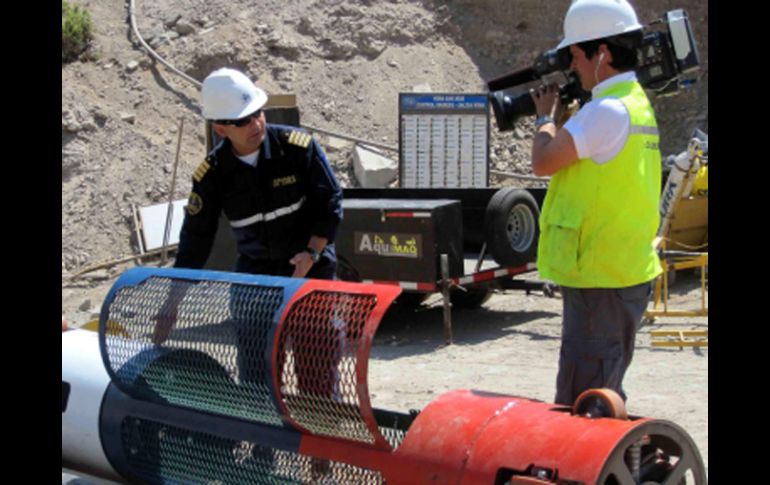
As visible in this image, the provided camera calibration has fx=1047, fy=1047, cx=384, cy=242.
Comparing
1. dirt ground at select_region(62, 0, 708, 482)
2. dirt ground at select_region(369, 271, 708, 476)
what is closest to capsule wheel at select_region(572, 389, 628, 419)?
dirt ground at select_region(369, 271, 708, 476)

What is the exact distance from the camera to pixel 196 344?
4.26m

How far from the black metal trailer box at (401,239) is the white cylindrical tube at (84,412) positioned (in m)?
4.81

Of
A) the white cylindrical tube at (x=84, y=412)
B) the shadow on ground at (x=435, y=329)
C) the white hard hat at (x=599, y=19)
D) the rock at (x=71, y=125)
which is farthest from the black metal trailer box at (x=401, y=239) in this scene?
the rock at (x=71, y=125)

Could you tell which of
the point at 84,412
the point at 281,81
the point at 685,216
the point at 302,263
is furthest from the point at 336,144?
the point at 84,412

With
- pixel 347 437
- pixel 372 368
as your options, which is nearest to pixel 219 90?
pixel 347 437

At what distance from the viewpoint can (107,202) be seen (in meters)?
15.7

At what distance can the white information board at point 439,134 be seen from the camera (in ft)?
48.6

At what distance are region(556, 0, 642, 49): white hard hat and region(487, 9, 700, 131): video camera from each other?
5.8 inches

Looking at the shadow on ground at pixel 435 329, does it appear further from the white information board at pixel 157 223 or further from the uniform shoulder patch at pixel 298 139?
the white information board at pixel 157 223

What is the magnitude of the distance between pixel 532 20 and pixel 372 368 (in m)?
14.2

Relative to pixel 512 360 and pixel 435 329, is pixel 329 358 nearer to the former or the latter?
pixel 512 360

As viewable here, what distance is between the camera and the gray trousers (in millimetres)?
4027

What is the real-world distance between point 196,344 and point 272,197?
3.51ft
